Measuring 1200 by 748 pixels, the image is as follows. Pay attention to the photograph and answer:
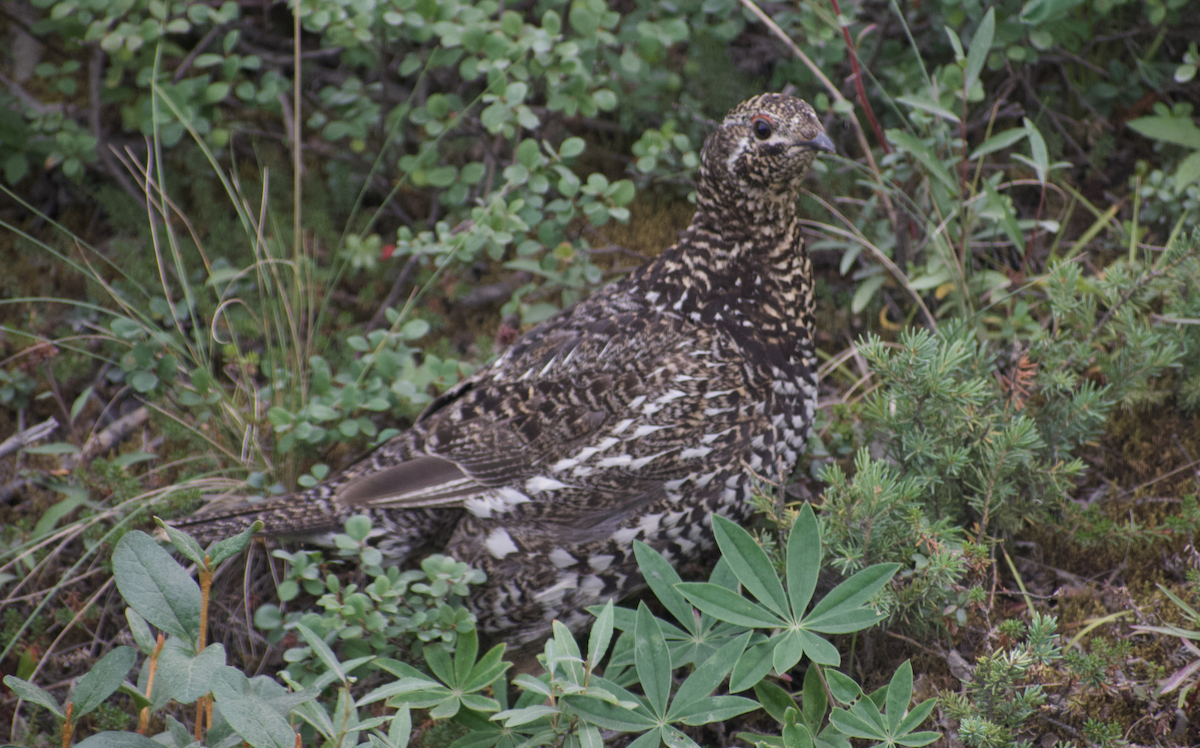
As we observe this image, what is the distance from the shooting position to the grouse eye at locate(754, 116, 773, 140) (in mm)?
2912

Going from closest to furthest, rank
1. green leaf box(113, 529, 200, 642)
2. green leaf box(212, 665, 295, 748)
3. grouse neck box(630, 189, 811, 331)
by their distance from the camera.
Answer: green leaf box(212, 665, 295, 748) → green leaf box(113, 529, 200, 642) → grouse neck box(630, 189, 811, 331)

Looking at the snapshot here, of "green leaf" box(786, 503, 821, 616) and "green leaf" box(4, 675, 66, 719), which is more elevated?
"green leaf" box(4, 675, 66, 719)

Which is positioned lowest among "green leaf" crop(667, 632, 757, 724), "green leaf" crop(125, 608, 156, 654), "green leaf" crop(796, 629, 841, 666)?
"green leaf" crop(667, 632, 757, 724)

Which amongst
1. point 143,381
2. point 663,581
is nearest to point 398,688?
point 663,581

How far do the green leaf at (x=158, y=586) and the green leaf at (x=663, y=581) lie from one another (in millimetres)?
1074

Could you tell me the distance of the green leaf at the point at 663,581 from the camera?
242cm

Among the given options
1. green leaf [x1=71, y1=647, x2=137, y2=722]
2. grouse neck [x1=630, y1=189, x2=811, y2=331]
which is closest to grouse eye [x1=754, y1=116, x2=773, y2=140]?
grouse neck [x1=630, y1=189, x2=811, y2=331]

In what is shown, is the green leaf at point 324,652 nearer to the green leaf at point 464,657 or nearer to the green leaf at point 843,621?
the green leaf at point 464,657

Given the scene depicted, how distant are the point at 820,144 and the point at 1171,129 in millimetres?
1894

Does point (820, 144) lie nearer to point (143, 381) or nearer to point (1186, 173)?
point (1186, 173)

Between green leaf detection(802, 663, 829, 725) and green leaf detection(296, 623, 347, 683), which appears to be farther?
green leaf detection(802, 663, 829, 725)

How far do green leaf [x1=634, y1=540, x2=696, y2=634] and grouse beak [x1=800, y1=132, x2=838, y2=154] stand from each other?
1.35 m

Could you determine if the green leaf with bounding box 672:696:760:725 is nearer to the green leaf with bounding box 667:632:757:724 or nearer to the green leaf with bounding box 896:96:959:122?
the green leaf with bounding box 667:632:757:724

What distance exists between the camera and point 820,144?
2.86m
